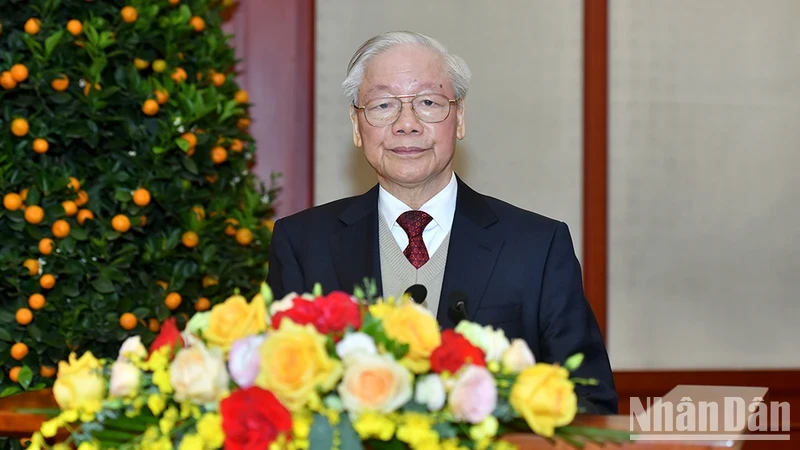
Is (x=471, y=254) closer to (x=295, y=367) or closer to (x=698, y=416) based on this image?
(x=698, y=416)

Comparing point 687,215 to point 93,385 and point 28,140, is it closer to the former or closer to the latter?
point 28,140

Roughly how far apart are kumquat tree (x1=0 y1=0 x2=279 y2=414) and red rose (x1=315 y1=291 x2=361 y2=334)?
60.4 inches

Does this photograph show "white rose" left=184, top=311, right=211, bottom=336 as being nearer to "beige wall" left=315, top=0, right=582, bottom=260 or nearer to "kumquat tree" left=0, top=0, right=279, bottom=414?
"kumquat tree" left=0, top=0, right=279, bottom=414

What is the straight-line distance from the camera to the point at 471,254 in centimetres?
199

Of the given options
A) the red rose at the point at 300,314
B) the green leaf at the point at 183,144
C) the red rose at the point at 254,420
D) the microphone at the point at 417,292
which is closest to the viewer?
the red rose at the point at 254,420

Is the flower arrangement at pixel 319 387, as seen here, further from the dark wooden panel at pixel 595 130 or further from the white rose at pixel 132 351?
the dark wooden panel at pixel 595 130

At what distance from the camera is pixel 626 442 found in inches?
42.9

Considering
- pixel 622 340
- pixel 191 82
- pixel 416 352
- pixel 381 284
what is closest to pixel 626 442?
pixel 416 352

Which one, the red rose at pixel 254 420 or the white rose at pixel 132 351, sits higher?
the white rose at pixel 132 351

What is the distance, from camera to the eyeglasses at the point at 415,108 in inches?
80.0

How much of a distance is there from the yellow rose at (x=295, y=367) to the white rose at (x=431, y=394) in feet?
0.30

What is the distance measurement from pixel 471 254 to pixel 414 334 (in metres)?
0.95

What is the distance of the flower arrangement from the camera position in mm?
982

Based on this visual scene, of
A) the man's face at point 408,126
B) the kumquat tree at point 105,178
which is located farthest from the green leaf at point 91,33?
the man's face at point 408,126
